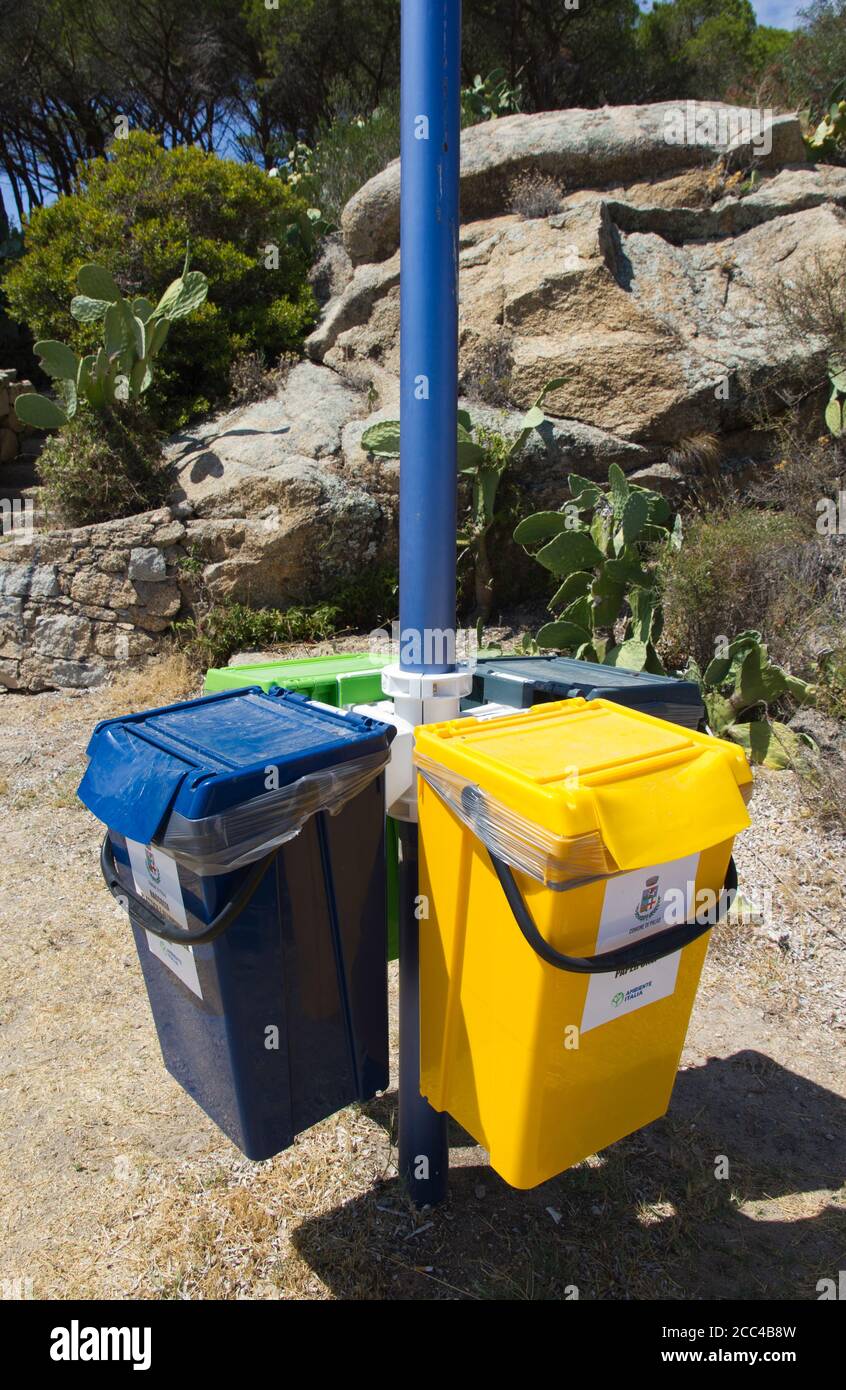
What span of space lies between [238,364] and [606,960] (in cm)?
781

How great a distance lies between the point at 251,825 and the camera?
5.34 ft

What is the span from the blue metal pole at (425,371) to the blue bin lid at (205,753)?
302 millimetres

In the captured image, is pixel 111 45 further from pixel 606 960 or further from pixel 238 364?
pixel 606 960

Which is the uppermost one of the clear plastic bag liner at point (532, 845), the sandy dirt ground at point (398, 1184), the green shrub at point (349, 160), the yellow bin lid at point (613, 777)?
the green shrub at point (349, 160)

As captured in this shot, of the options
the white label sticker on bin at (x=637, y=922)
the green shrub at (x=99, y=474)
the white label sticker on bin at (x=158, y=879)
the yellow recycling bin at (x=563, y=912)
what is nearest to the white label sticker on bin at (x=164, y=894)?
the white label sticker on bin at (x=158, y=879)

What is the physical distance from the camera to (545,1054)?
1.67m

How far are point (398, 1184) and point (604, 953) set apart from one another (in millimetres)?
1262

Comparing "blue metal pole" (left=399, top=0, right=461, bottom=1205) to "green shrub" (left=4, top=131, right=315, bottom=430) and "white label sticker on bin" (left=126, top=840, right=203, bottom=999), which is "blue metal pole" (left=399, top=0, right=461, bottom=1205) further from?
"green shrub" (left=4, top=131, right=315, bottom=430)

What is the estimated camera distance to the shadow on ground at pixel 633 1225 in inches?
84.0

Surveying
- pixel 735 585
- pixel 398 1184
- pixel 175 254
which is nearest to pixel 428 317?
pixel 398 1184

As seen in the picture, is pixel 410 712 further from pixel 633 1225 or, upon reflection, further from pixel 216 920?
pixel 633 1225

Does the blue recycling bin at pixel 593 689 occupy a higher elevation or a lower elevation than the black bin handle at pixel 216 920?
higher

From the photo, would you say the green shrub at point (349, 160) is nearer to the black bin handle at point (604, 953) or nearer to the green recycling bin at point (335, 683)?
the green recycling bin at point (335, 683)
